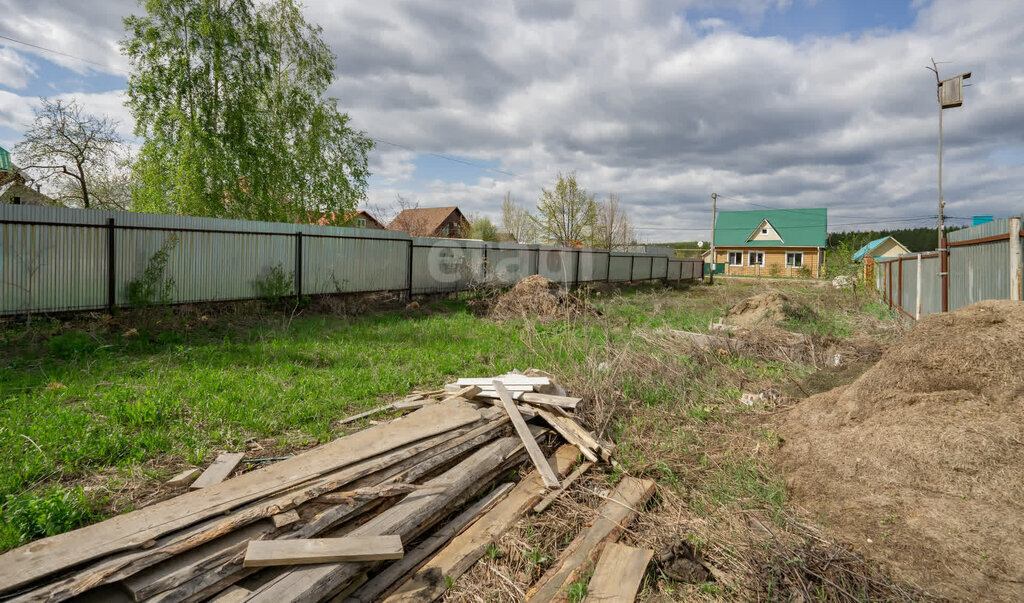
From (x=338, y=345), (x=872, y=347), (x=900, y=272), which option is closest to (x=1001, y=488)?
(x=872, y=347)

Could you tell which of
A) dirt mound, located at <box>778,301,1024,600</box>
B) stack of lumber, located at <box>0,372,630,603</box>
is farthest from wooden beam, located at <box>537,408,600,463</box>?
dirt mound, located at <box>778,301,1024,600</box>

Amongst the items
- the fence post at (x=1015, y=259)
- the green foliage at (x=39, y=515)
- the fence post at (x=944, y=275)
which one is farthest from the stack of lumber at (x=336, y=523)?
the fence post at (x=944, y=275)

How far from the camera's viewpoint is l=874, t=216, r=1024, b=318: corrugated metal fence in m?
5.76

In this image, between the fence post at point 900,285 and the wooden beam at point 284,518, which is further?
the fence post at point 900,285

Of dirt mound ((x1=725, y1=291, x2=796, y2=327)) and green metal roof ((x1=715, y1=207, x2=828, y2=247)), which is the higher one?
green metal roof ((x1=715, y1=207, x2=828, y2=247))

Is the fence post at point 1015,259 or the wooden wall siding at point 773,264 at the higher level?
the wooden wall siding at point 773,264

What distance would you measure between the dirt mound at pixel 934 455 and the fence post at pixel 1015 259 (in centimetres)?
173

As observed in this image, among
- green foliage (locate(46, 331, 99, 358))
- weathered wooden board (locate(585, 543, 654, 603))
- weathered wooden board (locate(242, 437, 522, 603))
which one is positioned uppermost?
green foliage (locate(46, 331, 99, 358))

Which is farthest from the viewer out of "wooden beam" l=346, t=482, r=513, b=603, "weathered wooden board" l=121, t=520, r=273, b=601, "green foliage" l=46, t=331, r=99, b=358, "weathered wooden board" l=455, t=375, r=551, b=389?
"green foliage" l=46, t=331, r=99, b=358

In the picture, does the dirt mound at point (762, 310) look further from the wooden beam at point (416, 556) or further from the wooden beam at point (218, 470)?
the wooden beam at point (218, 470)

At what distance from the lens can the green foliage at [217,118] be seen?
49.5 ft

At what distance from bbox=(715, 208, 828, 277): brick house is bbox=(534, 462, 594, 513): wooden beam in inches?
1762

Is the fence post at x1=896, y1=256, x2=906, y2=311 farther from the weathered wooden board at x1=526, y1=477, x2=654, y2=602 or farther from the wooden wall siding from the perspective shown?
the wooden wall siding

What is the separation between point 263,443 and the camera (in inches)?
174
